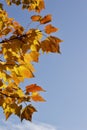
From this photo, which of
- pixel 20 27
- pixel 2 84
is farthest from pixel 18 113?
pixel 20 27

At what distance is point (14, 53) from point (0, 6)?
5.32 ft

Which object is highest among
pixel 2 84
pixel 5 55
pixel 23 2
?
pixel 23 2

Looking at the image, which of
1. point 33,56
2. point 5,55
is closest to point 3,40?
point 5,55

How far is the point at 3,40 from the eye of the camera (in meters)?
3.74

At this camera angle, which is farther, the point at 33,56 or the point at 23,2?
the point at 23,2

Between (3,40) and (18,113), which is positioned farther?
(3,40)

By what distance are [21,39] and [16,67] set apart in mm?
400

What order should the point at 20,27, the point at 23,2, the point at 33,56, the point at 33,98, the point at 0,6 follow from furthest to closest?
the point at 23,2
the point at 0,6
the point at 20,27
the point at 33,56
the point at 33,98

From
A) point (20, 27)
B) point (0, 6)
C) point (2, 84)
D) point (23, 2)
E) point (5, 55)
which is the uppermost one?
point (23, 2)

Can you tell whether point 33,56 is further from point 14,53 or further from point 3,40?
point 3,40

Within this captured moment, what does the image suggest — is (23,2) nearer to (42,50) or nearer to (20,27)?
(20,27)

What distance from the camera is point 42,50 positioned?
139 inches

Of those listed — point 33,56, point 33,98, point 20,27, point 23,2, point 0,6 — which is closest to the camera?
point 33,98

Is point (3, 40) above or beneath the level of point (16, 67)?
above
